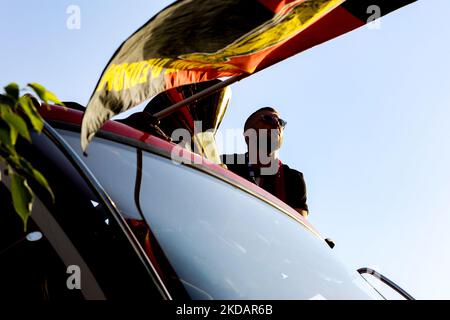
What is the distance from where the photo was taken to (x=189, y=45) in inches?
91.4

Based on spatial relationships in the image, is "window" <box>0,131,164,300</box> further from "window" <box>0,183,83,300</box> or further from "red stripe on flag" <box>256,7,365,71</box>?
"red stripe on flag" <box>256,7,365,71</box>

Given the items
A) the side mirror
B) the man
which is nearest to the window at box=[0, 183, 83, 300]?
the side mirror

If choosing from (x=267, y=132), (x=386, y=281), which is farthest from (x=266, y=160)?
(x=386, y=281)

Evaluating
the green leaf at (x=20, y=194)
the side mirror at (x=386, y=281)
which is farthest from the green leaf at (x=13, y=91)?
the side mirror at (x=386, y=281)

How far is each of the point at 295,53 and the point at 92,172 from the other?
78.0 inches

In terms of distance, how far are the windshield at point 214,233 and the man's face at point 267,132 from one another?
7.87 feet

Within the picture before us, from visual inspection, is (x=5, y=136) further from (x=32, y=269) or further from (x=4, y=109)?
(x=32, y=269)

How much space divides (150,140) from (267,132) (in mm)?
2677

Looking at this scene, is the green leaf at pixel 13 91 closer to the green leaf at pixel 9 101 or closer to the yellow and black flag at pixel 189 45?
the green leaf at pixel 9 101

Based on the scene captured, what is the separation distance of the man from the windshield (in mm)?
2385
